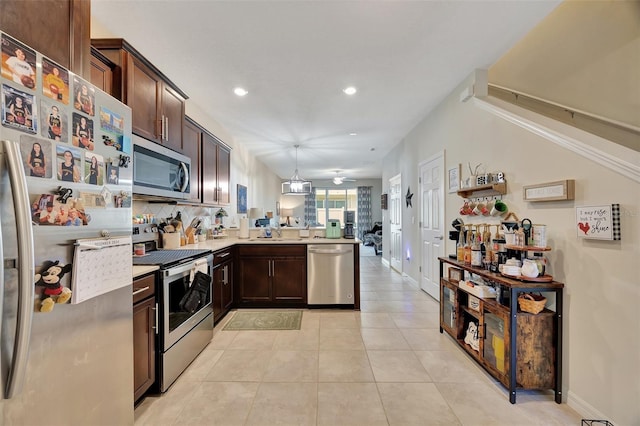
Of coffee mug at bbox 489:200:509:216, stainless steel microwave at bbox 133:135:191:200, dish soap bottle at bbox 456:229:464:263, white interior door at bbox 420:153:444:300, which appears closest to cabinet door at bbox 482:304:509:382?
dish soap bottle at bbox 456:229:464:263

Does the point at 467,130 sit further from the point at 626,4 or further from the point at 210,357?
the point at 210,357

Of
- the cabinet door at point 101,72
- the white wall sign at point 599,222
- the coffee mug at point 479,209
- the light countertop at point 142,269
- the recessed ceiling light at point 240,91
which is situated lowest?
the light countertop at point 142,269

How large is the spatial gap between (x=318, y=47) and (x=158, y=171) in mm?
1795

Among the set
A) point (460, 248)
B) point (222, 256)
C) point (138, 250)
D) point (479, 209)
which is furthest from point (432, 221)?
point (138, 250)

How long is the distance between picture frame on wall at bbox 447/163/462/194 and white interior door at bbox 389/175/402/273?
215cm

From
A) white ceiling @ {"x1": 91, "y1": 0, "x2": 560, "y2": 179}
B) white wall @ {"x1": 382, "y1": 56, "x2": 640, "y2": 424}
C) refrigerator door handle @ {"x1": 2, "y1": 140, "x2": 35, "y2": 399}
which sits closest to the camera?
refrigerator door handle @ {"x1": 2, "y1": 140, "x2": 35, "y2": 399}

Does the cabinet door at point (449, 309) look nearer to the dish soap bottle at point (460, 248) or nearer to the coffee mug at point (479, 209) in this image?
the dish soap bottle at point (460, 248)

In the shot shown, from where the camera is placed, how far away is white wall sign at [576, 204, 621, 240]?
5.09ft

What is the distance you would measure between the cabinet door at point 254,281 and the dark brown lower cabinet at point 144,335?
1.73m

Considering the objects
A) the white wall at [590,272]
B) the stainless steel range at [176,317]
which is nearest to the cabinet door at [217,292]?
the stainless steel range at [176,317]

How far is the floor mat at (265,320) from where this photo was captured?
3.10m

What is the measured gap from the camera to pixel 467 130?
312cm

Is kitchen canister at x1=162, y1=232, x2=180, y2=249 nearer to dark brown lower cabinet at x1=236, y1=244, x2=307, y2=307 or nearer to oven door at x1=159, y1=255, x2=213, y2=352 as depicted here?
oven door at x1=159, y1=255, x2=213, y2=352

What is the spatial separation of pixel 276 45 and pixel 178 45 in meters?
0.88
